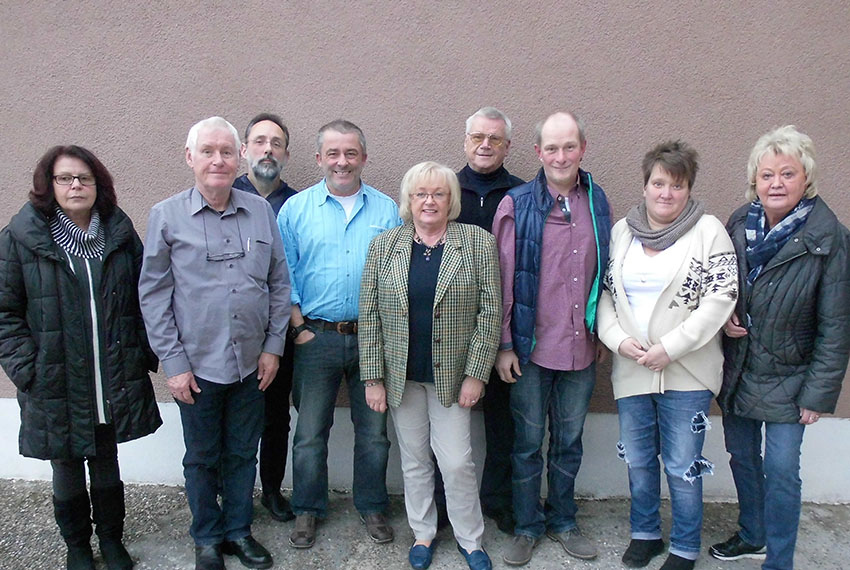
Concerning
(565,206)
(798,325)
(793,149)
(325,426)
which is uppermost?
(793,149)

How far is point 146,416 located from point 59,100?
6.97 feet

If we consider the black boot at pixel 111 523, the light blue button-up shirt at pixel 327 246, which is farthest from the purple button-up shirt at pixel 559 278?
the black boot at pixel 111 523

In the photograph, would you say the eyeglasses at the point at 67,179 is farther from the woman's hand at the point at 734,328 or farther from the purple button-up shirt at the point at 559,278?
the woman's hand at the point at 734,328

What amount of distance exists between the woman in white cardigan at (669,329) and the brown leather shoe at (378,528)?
4.02 ft

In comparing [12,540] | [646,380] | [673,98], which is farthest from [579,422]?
[12,540]

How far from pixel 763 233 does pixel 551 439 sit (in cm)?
140

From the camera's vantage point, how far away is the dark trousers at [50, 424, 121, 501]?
272cm

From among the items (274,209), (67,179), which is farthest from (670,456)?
(67,179)

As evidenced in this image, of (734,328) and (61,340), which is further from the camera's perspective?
(734,328)

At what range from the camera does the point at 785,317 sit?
2.55 m

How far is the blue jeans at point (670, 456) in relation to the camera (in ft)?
8.93

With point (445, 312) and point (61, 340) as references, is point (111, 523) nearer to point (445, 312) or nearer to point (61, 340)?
point (61, 340)

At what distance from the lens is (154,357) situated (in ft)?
9.06

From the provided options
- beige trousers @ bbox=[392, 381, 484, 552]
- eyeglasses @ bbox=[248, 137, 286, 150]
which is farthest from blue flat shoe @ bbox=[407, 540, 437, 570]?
eyeglasses @ bbox=[248, 137, 286, 150]
